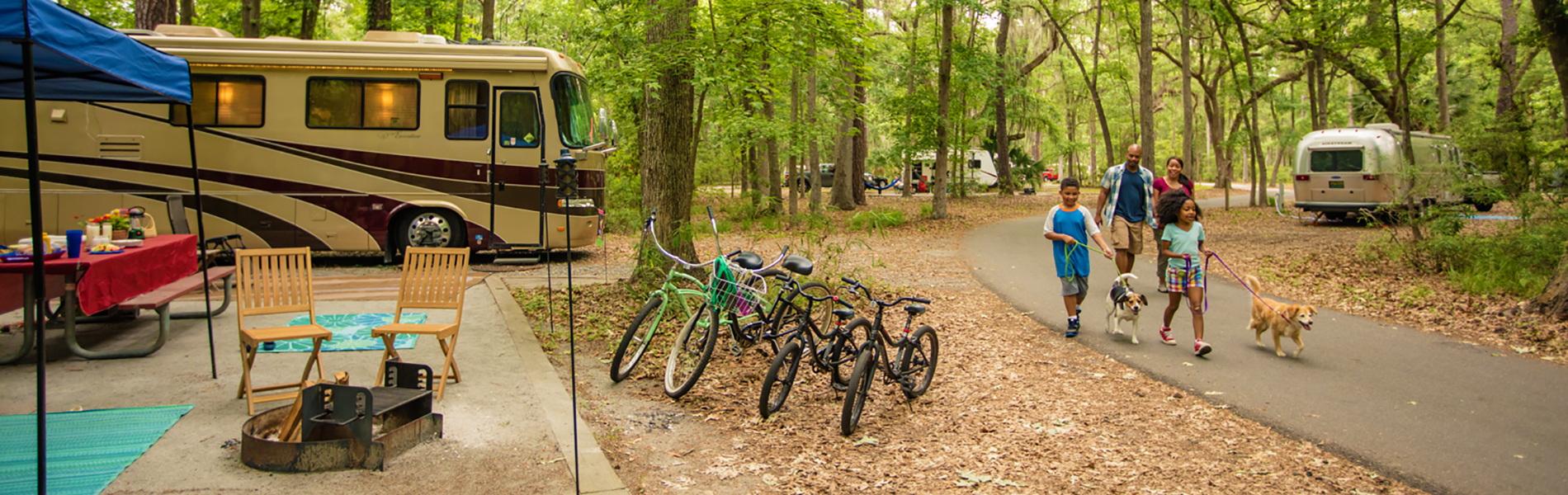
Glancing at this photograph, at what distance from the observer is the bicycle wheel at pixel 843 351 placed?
18.4 feet

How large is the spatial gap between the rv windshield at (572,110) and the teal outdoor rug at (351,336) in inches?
157

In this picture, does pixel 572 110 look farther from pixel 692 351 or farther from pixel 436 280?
pixel 692 351

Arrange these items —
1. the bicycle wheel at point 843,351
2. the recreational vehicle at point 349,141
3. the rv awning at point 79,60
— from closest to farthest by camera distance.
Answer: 1. the rv awning at point 79,60
2. the bicycle wheel at point 843,351
3. the recreational vehicle at point 349,141

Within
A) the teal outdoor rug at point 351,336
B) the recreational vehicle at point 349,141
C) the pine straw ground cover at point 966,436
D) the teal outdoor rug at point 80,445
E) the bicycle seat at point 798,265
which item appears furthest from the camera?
the recreational vehicle at point 349,141

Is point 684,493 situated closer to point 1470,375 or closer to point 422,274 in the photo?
point 422,274

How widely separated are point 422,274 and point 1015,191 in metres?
34.8

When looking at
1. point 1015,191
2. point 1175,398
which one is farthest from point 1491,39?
point 1175,398

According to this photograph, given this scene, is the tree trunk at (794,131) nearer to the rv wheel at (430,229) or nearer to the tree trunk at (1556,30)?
the rv wheel at (430,229)

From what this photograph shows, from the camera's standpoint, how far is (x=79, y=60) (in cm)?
413

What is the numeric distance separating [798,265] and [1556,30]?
30.6 ft

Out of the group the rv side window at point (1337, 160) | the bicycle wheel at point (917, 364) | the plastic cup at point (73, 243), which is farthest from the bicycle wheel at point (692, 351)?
the rv side window at point (1337, 160)

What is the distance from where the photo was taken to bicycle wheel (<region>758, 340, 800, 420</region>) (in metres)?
5.42

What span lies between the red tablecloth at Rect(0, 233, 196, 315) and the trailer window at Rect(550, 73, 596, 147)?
478cm

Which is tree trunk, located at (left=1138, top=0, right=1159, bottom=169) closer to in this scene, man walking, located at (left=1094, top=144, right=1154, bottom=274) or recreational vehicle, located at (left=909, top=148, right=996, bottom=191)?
man walking, located at (left=1094, top=144, right=1154, bottom=274)
